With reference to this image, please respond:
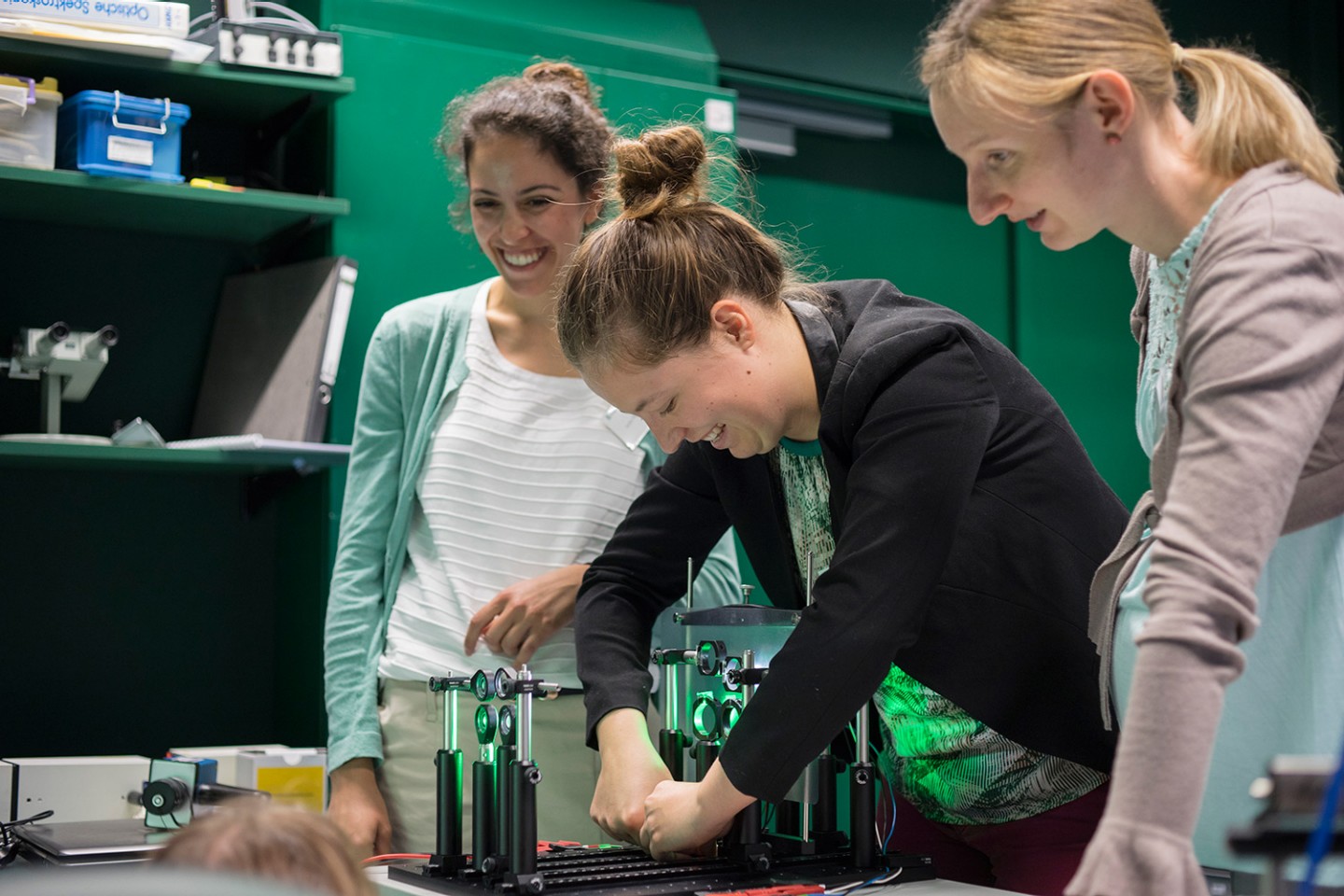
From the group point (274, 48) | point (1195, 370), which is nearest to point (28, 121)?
point (274, 48)

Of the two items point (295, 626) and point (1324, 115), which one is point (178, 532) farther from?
point (1324, 115)

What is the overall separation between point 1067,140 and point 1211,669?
41 centimetres

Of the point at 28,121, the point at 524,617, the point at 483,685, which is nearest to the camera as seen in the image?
the point at 483,685

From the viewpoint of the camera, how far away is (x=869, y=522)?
125cm

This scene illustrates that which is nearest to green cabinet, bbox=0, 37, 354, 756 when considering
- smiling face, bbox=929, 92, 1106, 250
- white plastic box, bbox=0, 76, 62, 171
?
white plastic box, bbox=0, 76, 62, 171

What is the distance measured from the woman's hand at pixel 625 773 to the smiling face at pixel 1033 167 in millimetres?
660

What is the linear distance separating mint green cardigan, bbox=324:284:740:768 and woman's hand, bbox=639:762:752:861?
1.62 feet

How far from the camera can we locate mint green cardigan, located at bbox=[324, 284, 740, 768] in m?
1.86

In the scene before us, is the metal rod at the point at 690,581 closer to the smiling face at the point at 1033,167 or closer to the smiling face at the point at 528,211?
the smiling face at the point at 528,211

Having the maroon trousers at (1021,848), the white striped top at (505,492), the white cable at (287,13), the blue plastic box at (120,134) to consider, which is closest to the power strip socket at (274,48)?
the white cable at (287,13)

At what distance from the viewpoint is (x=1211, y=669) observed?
81 cm

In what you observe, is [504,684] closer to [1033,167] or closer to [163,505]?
[1033,167]

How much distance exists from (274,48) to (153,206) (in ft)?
1.11

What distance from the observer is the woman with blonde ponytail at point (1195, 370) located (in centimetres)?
82
